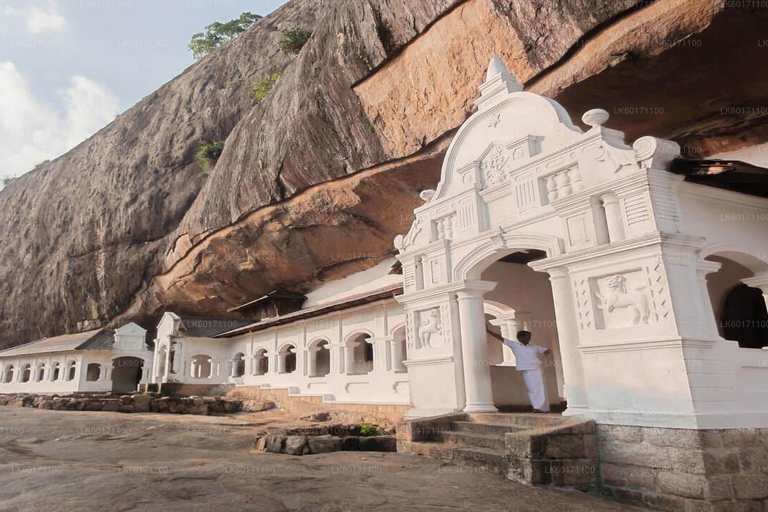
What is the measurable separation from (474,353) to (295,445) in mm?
3179

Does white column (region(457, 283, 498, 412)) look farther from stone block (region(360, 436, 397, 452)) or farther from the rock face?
the rock face

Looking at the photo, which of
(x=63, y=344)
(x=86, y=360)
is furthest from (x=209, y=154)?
(x=63, y=344)

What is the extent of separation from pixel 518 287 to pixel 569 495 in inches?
218

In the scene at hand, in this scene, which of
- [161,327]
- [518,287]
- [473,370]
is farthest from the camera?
[161,327]

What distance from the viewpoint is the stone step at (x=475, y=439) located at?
691 centimetres

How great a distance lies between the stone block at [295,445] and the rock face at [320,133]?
25.9 feet

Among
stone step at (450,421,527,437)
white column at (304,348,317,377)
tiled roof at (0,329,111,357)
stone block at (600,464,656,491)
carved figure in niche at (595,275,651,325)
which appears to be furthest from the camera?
tiled roof at (0,329,111,357)

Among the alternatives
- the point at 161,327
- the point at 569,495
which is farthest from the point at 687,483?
the point at 161,327

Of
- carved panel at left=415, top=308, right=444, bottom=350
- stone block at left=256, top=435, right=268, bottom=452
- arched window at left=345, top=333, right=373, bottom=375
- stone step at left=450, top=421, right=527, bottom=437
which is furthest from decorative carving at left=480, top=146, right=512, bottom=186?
arched window at left=345, top=333, right=373, bottom=375

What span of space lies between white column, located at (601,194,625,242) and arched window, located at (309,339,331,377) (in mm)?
11617

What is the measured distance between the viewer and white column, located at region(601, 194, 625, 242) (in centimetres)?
655

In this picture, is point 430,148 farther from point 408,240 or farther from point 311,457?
point 311,457

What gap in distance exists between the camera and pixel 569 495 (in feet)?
18.4

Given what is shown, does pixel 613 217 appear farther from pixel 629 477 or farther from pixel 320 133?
pixel 320 133
